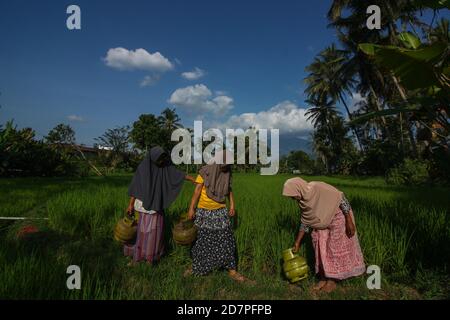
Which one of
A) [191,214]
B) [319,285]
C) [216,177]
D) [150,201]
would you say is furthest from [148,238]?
[319,285]

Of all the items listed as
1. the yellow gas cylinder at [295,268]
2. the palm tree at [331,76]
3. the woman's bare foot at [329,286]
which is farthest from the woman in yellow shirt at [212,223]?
the palm tree at [331,76]

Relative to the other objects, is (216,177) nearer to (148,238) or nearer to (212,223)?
(212,223)

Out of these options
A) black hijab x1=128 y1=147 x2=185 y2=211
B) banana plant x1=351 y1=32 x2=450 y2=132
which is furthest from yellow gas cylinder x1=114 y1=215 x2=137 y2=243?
banana plant x1=351 y1=32 x2=450 y2=132

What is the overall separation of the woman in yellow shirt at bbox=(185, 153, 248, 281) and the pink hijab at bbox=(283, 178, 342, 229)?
0.66 metres

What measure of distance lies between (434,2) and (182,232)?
2.68m

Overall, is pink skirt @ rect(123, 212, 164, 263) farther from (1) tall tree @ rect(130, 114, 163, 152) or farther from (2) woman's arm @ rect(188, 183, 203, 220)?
(1) tall tree @ rect(130, 114, 163, 152)

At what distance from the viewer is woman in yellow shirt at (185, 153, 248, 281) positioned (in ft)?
9.59

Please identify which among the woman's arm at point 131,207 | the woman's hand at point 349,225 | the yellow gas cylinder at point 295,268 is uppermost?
the woman's arm at point 131,207

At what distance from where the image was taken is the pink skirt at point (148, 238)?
9.97ft

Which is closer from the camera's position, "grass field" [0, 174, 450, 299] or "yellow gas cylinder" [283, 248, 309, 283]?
"grass field" [0, 174, 450, 299]

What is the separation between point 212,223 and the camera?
2.97 metres

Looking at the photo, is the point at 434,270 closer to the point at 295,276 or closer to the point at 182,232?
the point at 295,276

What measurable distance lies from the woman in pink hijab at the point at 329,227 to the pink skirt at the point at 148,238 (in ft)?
4.39

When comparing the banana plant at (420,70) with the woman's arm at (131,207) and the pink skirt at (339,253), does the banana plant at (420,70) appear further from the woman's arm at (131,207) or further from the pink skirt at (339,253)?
the woman's arm at (131,207)
